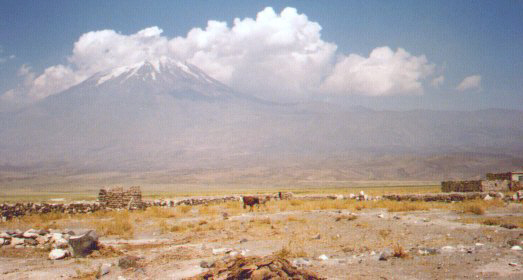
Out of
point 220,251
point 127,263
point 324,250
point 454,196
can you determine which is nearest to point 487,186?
point 454,196

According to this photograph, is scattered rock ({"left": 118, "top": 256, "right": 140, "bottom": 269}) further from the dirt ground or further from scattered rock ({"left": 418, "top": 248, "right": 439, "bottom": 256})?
scattered rock ({"left": 418, "top": 248, "right": 439, "bottom": 256})

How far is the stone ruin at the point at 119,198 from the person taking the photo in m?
25.9

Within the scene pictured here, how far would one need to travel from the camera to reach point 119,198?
26188mm

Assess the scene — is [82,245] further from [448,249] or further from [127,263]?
[448,249]

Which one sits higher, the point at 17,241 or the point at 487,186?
the point at 487,186

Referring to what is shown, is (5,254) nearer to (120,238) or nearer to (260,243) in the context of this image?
(120,238)

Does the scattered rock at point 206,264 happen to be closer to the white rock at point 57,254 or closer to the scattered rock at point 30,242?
the white rock at point 57,254

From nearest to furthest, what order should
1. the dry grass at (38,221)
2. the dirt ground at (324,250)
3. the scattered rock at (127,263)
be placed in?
the dirt ground at (324,250), the scattered rock at (127,263), the dry grass at (38,221)

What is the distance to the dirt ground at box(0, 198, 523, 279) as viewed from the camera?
336 inches

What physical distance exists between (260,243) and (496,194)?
19.8 m

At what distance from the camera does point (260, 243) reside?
42.7 ft

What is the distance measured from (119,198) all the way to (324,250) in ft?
59.8

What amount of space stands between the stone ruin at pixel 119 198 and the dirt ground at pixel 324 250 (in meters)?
8.82

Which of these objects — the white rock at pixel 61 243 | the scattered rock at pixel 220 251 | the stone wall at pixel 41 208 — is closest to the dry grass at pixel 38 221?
the stone wall at pixel 41 208
